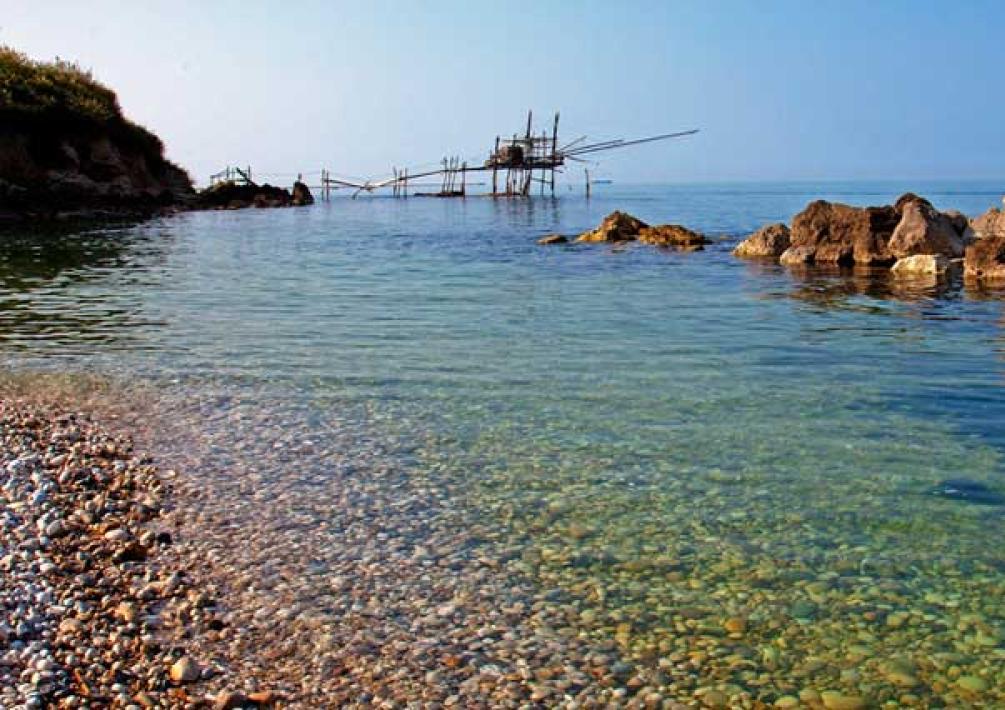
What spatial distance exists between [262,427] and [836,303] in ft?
45.0

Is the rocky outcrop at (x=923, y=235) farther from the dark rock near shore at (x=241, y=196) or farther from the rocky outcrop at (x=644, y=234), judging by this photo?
the dark rock near shore at (x=241, y=196)

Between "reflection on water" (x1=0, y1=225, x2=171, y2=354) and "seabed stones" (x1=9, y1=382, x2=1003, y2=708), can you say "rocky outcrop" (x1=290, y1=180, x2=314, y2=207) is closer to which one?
"reflection on water" (x1=0, y1=225, x2=171, y2=354)

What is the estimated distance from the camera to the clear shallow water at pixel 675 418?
18.5 feet

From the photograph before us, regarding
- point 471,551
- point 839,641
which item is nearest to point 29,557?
point 471,551

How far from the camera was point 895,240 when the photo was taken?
26.7 m

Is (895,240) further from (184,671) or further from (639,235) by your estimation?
(184,671)

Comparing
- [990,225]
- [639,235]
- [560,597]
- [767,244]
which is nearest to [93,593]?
[560,597]

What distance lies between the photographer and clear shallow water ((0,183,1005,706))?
5648 mm

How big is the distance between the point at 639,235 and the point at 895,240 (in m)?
11.8

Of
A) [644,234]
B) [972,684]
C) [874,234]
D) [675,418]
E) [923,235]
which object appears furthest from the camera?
[644,234]

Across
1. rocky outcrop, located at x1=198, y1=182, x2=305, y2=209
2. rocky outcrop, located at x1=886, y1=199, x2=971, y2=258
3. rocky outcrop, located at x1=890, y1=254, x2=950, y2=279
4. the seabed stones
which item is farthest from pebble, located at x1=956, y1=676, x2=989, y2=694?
rocky outcrop, located at x1=198, y1=182, x2=305, y2=209

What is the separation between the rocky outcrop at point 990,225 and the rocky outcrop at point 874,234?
1.74 ft

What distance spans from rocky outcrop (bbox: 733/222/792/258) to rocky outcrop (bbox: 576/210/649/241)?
6.72 meters

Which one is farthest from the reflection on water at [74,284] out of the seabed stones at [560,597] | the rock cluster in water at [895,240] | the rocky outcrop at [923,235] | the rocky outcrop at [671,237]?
the rocky outcrop at [923,235]
